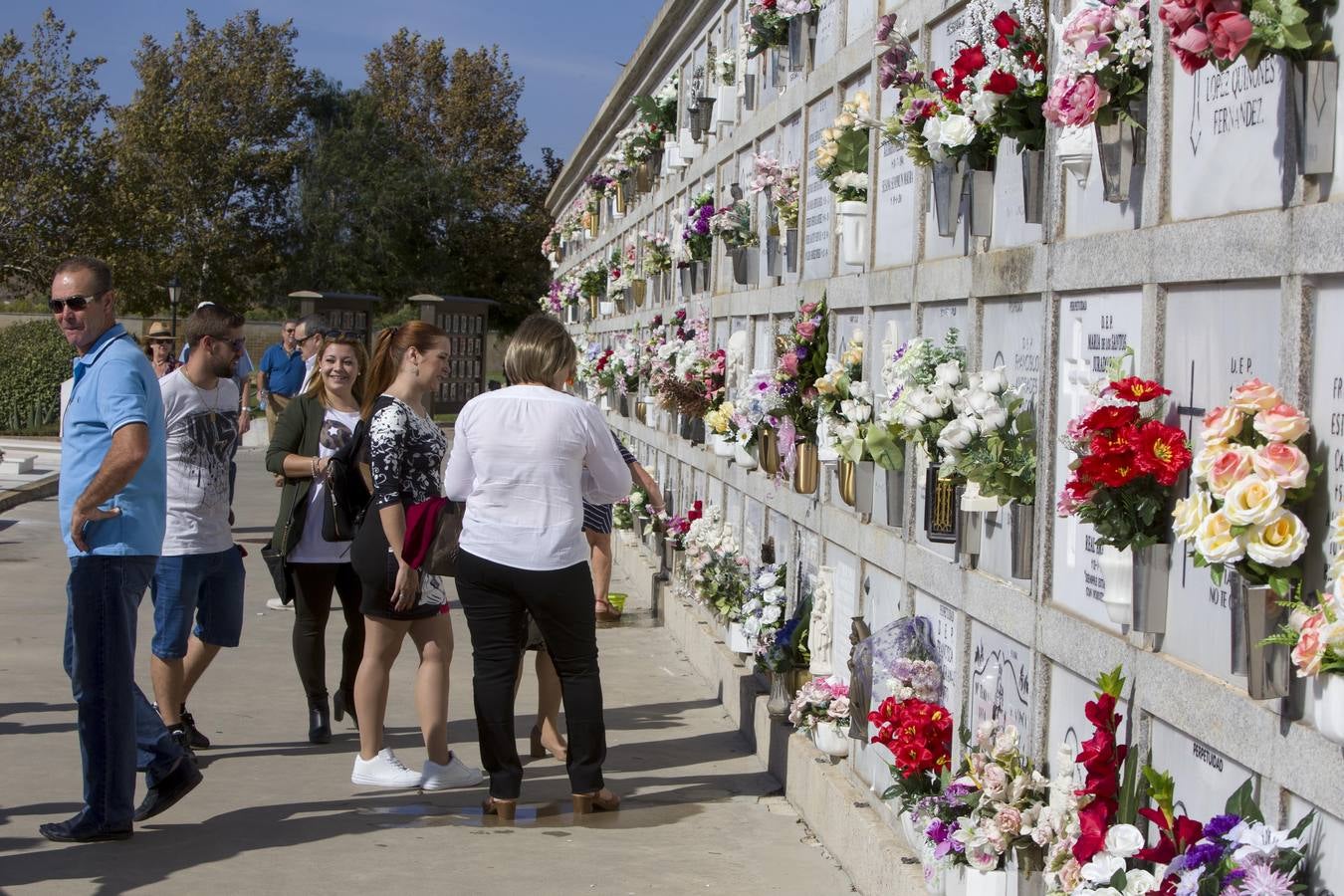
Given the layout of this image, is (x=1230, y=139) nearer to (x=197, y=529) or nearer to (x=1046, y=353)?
(x=1046, y=353)

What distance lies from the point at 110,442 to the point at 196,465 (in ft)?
3.77

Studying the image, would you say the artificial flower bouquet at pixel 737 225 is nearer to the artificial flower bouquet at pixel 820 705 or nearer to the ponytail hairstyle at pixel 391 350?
the ponytail hairstyle at pixel 391 350

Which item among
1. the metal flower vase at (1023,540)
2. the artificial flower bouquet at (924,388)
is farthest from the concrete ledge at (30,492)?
the metal flower vase at (1023,540)

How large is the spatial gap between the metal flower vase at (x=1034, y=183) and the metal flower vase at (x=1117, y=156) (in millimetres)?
508

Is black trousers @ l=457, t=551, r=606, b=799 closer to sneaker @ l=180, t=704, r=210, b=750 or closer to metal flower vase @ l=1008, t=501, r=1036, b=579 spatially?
sneaker @ l=180, t=704, r=210, b=750

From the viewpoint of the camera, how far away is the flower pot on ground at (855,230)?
5.51 meters

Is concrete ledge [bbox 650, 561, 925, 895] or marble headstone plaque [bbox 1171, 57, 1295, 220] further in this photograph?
concrete ledge [bbox 650, 561, 925, 895]

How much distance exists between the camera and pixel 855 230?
18.2 ft

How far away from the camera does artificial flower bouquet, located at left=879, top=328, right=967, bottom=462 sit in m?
4.04

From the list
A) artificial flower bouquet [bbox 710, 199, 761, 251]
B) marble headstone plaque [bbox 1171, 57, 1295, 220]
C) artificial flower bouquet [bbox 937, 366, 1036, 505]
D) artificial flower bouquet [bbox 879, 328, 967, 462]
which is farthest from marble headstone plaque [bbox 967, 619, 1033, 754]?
artificial flower bouquet [bbox 710, 199, 761, 251]

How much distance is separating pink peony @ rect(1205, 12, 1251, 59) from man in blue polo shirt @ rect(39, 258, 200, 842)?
10.7ft

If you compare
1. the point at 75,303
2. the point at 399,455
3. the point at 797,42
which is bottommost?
the point at 399,455

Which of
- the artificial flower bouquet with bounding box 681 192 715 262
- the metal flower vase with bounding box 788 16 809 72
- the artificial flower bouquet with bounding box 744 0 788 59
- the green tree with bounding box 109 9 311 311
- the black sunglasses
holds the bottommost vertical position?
the black sunglasses

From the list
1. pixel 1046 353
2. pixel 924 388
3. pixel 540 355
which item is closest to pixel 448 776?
pixel 540 355
